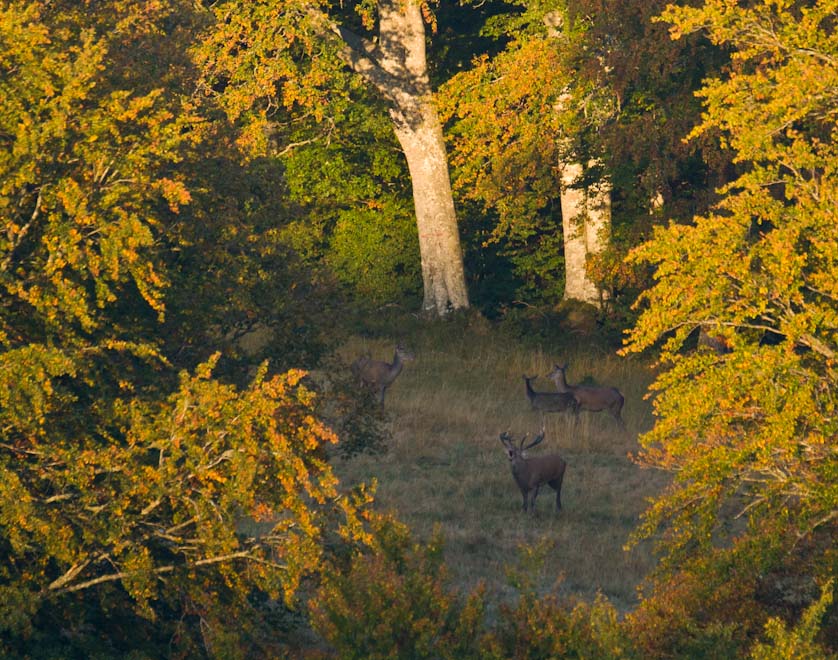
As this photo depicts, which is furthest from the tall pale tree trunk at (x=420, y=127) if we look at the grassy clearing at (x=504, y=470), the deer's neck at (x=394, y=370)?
the deer's neck at (x=394, y=370)

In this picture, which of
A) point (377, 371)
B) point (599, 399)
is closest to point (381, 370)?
point (377, 371)

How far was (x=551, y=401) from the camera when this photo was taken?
20.7 metres

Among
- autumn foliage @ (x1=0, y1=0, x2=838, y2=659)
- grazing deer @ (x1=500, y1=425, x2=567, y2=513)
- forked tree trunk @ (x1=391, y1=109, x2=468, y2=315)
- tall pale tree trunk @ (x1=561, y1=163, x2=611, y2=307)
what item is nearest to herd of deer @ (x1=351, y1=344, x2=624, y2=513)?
grazing deer @ (x1=500, y1=425, x2=567, y2=513)

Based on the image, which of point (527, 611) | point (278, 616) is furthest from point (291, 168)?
point (527, 611)

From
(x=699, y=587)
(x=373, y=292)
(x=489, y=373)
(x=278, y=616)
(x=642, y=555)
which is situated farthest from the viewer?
(x=373, y=292)

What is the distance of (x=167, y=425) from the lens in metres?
8.76

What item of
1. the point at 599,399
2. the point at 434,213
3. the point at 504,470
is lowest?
the point at 504,470

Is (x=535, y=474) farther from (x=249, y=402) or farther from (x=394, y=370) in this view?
(x=249, y=402)

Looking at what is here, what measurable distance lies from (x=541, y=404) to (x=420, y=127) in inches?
386

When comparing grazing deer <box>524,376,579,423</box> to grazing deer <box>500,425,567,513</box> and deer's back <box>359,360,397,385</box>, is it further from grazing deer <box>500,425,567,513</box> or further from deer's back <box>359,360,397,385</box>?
grazing deer <box>500,425,567,513</box>

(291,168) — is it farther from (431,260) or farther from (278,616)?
(278,616)

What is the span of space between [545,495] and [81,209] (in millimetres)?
9481

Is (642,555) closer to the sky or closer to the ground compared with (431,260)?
closer to the ground

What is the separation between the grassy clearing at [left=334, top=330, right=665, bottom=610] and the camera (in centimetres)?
1414
